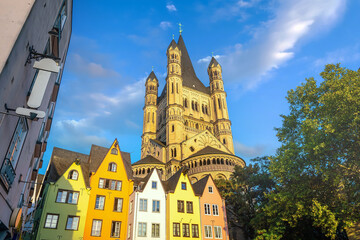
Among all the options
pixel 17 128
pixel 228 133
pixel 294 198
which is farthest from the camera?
pixel 228 133

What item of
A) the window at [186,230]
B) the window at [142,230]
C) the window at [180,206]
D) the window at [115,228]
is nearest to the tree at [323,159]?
the window at [186,230]

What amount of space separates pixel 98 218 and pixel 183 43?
89.3 meters

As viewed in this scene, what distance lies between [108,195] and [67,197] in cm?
417

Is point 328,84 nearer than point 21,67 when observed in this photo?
No

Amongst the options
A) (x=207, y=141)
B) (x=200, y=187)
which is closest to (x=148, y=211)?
(x=200, y=187)

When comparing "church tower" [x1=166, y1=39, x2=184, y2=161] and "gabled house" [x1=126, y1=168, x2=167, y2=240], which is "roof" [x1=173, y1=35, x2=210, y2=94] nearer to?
"church tower" [x1=166, y1=39, x2=184, y2=161]

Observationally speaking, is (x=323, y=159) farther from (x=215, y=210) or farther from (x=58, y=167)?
(x=58, y=167)

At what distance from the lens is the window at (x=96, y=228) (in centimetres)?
2452

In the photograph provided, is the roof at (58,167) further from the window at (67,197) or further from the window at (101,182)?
the window at (67,197)

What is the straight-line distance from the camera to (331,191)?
21.4m

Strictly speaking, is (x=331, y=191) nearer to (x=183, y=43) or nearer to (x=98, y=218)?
(x=98, y=218)

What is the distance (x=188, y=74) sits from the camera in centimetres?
8888

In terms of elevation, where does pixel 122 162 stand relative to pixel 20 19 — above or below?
above

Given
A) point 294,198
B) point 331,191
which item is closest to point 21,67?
point 294,198
